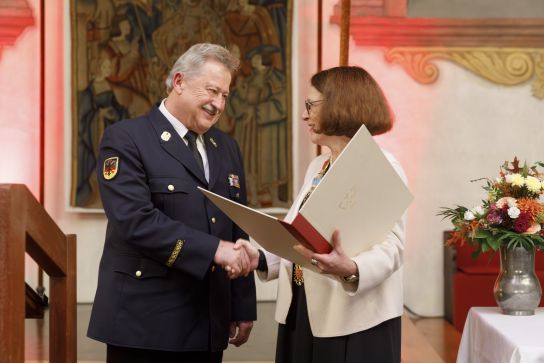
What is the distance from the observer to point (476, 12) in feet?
23.5

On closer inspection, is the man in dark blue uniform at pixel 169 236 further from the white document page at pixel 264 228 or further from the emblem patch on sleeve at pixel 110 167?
the white document page at pixel 264 228

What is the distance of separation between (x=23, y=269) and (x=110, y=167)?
2.63ft

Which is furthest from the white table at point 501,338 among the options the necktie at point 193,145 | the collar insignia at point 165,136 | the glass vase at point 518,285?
the collar insignia at point 165,136

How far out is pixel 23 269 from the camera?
2.18m

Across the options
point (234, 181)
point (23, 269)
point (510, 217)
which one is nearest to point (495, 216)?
point (510, 217)

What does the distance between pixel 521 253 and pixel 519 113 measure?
13.9ft

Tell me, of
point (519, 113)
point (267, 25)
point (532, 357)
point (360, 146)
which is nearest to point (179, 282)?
point (360, 146)

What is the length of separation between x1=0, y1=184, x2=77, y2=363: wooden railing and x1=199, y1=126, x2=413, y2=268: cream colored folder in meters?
0.52

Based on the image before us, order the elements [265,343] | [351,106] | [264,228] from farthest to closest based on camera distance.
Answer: [265,343] < [351,106] < [264,228]

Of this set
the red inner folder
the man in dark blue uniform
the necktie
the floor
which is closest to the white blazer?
the red inner folder

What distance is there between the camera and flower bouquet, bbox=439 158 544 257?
3.15 meters

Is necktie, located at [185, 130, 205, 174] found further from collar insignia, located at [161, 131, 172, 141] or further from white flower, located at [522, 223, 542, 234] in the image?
white flower, located at [522, 223, 542, 234]

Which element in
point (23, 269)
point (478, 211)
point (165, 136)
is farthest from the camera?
point (478, 211)

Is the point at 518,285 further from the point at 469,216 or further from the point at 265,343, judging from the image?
the point at 265,343
